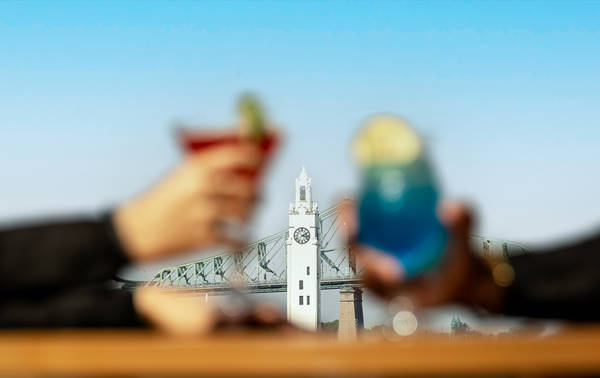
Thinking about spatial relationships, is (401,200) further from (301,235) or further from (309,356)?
(301,235)

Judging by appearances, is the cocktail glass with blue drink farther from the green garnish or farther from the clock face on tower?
the clock face on tower

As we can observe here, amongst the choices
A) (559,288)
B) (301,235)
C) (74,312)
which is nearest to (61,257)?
(74,312)

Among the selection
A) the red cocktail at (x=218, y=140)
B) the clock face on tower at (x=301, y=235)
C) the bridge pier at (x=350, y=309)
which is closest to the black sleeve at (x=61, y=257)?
the red cocktail at (x=218, y=140)

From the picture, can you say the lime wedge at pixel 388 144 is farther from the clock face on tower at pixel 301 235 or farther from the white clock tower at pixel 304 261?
the clock face on tower at pixel 301 235

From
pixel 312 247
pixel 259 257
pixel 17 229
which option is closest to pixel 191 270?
pixel 259 257

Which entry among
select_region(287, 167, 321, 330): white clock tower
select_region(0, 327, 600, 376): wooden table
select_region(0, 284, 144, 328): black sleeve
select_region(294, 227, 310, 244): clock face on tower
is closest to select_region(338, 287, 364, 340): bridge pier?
select_region(287, 167, 321, 330): white clock tower

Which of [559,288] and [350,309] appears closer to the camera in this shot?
[559,288]

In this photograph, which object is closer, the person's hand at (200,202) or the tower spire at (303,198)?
the person's hand at (200,202)
